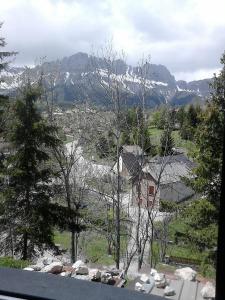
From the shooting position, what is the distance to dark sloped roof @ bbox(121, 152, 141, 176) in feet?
35.1

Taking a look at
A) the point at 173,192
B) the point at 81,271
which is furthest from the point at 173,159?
the point at 81,271

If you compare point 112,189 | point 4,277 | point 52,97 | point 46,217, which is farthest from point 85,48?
point 4,277

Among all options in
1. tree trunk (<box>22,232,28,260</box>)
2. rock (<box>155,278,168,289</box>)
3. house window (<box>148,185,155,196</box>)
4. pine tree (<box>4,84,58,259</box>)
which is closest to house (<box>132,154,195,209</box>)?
house window (<box>148,185,155,196</box>)

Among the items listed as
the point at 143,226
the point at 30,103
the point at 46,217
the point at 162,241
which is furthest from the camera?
the point at 162,241

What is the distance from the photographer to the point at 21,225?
7500 mm

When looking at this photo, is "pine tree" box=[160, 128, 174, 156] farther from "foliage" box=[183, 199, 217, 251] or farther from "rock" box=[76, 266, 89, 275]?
"rock" box=[76, 266, 89, 275]

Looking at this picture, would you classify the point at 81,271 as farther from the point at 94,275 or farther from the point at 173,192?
the point at 173,192

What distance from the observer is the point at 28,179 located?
7.70m

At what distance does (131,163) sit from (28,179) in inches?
147

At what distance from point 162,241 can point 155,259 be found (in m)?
0.54

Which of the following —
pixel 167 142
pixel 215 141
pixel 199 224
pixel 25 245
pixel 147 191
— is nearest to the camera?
pixel 215 141

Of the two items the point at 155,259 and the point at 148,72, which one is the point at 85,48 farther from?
the point at 155,259

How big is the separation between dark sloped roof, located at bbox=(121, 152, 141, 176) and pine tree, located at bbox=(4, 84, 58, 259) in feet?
10.3

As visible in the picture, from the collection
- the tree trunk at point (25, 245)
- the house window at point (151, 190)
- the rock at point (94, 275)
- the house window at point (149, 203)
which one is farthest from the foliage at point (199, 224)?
the house window at point (151, 190)
